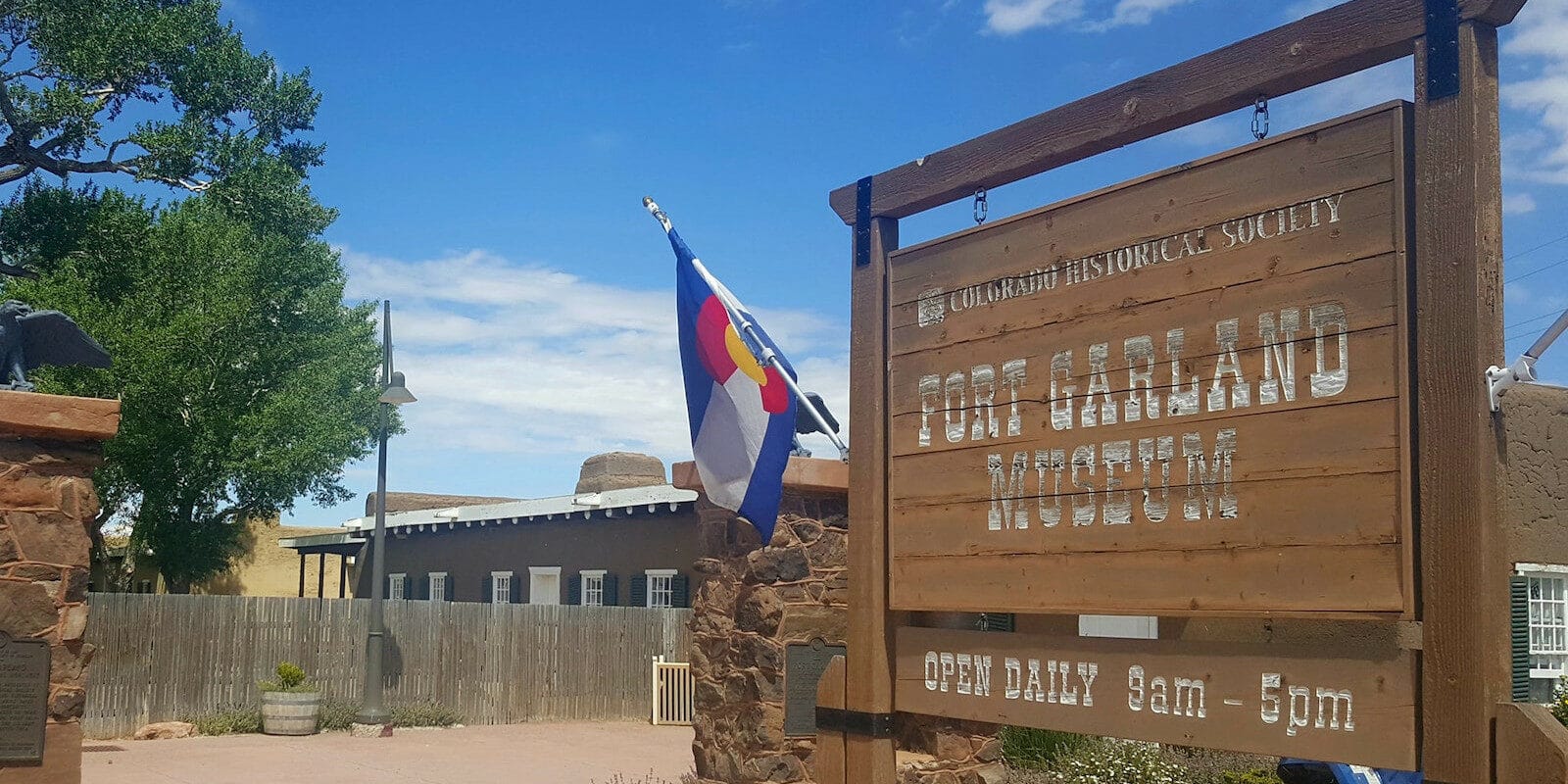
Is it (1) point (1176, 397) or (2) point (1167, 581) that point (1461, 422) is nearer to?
(1) point (1176, 397)

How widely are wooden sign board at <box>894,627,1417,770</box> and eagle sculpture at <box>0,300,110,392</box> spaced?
23.1 feet

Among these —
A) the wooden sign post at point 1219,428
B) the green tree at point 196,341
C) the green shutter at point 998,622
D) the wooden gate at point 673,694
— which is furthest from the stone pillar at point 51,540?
the green tree at point 196,341

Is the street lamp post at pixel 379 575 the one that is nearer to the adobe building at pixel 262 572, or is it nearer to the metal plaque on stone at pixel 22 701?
the metal plaque on stone at pixel 22 701

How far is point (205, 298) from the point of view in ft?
85.0

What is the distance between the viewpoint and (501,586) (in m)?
27.9

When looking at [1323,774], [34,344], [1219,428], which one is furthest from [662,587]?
[1219,428]

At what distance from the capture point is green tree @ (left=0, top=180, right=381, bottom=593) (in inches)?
979

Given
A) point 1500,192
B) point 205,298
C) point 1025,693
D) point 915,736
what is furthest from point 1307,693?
point 205,298

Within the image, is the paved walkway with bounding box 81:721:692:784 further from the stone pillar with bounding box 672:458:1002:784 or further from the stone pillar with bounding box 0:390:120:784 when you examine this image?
the stone pillar with bounding box 0:390:120:784

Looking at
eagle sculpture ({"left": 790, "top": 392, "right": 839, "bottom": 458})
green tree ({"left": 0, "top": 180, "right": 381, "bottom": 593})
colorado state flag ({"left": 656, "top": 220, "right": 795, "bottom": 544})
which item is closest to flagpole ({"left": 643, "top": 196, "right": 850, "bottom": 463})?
colorado state flag ({"left": 656, "top": 220, "right": 795, "bottom": 544})

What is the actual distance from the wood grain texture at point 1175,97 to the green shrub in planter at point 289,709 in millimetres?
15673

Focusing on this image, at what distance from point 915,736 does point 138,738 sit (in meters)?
11.7

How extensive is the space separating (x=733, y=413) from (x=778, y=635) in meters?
5.05

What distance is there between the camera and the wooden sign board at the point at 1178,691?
3312 mm
